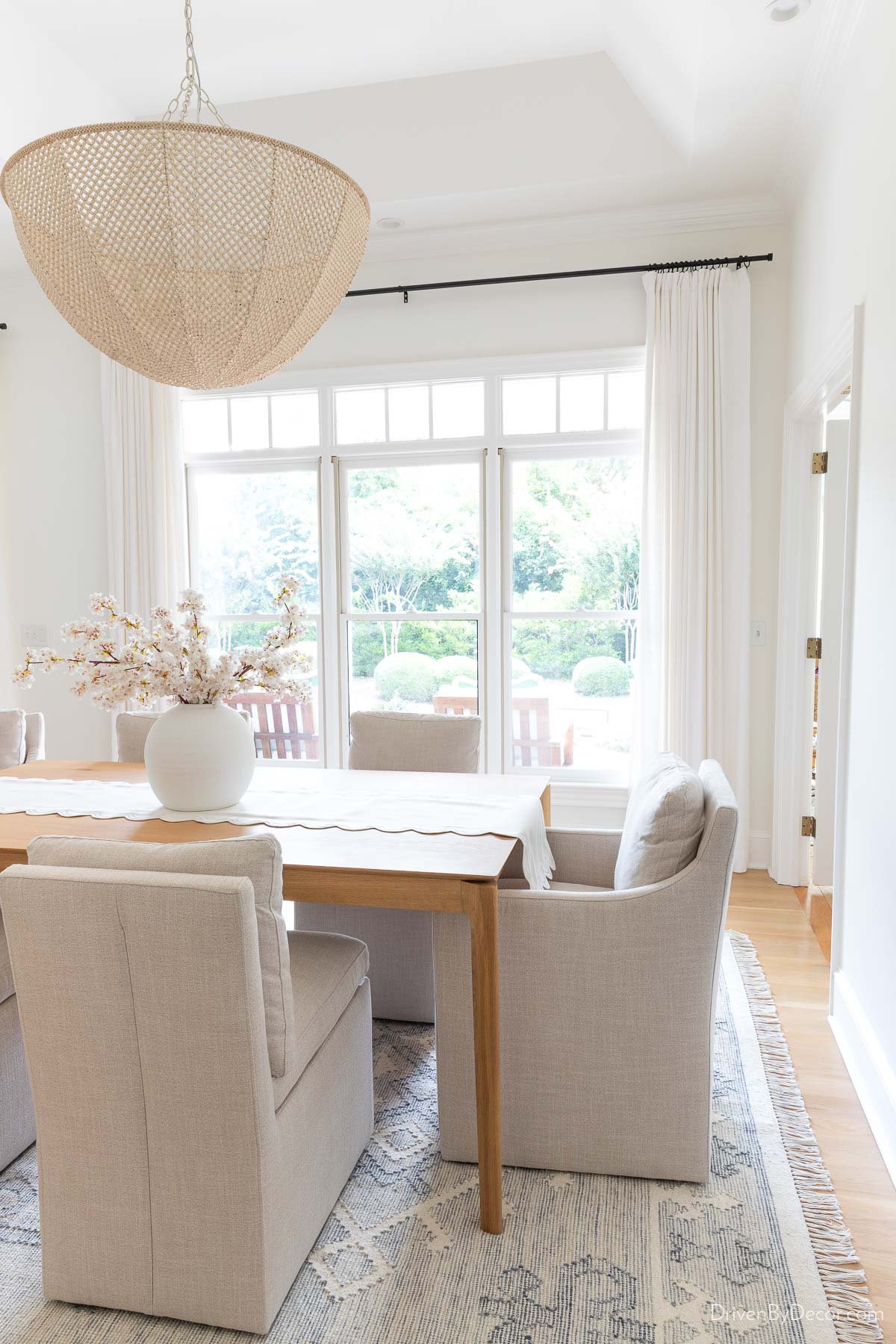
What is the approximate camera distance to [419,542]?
4430mm

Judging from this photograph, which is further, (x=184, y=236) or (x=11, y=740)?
(x=11, y=740)

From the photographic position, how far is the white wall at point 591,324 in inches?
154

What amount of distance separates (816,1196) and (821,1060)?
2.02 feet

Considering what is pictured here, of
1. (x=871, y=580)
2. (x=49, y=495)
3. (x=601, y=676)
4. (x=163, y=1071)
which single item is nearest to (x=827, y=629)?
(x=601, y=676)

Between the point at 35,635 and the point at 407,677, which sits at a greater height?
the point at 35,635

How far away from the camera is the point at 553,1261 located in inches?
63.9

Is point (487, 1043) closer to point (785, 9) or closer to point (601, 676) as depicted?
point (601, 676)

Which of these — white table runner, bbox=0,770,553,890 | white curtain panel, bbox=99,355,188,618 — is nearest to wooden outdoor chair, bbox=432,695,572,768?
white curtain panel, bbox=99,355,188,618

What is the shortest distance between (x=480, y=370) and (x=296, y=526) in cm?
123

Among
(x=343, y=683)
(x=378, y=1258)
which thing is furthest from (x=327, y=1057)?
(x=343, y=683)

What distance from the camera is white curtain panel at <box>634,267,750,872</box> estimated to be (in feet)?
12.8

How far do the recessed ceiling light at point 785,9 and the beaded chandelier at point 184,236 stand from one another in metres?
1.46

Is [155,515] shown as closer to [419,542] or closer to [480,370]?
[419,542]

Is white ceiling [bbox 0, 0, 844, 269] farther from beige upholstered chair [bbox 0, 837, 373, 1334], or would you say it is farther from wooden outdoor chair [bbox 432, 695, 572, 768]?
beige upholstered chair [bbox 0, 837, 373, 1334]
